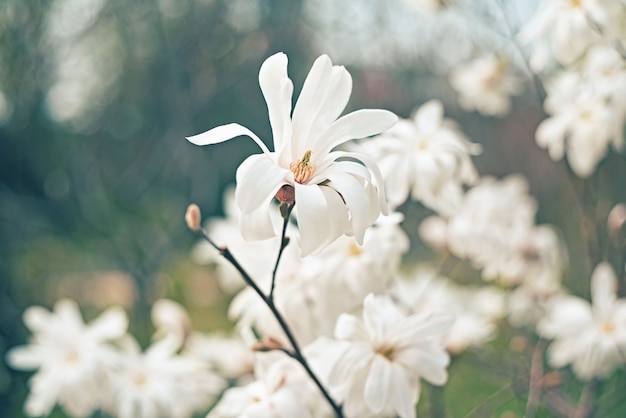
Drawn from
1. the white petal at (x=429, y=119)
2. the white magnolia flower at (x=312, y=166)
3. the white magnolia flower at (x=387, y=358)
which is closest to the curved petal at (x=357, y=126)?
the white magnolia flower at (x=312, y=166)

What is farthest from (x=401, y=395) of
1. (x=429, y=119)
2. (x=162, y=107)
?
(x=162, y=107)

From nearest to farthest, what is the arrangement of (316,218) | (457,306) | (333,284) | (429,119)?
(316,218) → (333,284) → (429,119) → (457,306)

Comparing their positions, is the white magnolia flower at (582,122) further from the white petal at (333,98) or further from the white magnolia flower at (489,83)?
the white petal at (333,98)

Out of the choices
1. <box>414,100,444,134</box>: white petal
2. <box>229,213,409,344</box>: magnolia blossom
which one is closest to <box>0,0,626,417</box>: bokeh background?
<box>414,100,444,134</box>: white petal

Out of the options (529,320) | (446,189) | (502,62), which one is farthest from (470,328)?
(502,62)

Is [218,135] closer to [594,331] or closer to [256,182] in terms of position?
[256,182]

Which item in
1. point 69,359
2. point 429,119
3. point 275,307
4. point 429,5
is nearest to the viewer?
point 275,307
